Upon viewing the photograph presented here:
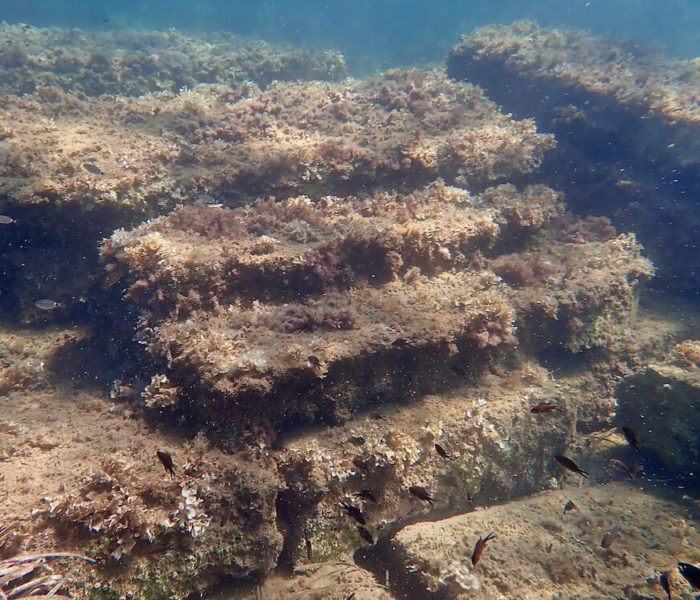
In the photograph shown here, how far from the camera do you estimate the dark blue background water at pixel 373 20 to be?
34.7m

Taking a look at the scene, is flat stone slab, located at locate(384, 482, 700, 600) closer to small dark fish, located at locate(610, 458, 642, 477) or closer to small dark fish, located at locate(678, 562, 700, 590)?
small dark fish, located at locate(610, 458, 642, 477)

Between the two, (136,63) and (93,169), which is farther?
(136,63)

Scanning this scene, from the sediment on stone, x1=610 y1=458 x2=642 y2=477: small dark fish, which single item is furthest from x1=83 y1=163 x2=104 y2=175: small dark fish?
the sediment on stone

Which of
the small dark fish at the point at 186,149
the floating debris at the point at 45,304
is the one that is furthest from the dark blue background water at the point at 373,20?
the floating debris at the point at 45,304

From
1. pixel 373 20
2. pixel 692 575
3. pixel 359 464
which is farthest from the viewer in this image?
pixel 373 20

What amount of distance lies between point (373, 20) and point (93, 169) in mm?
52812

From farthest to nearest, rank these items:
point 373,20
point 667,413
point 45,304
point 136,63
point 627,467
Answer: point 373,20 → point 136,63 → point 667,413 → point 627,467 → point 45,304

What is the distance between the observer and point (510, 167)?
9688 millimetres

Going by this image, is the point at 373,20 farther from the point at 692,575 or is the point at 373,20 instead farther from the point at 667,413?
the point at 692,575

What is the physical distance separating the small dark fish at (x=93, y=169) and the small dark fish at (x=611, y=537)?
971 centimetres

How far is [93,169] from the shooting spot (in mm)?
6605

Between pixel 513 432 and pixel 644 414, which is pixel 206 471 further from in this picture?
pixel 644 414

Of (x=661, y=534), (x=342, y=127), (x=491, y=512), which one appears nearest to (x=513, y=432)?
(x=491, y=512)

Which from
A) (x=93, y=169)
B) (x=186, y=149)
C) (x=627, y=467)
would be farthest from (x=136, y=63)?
(x=627, y=467)
